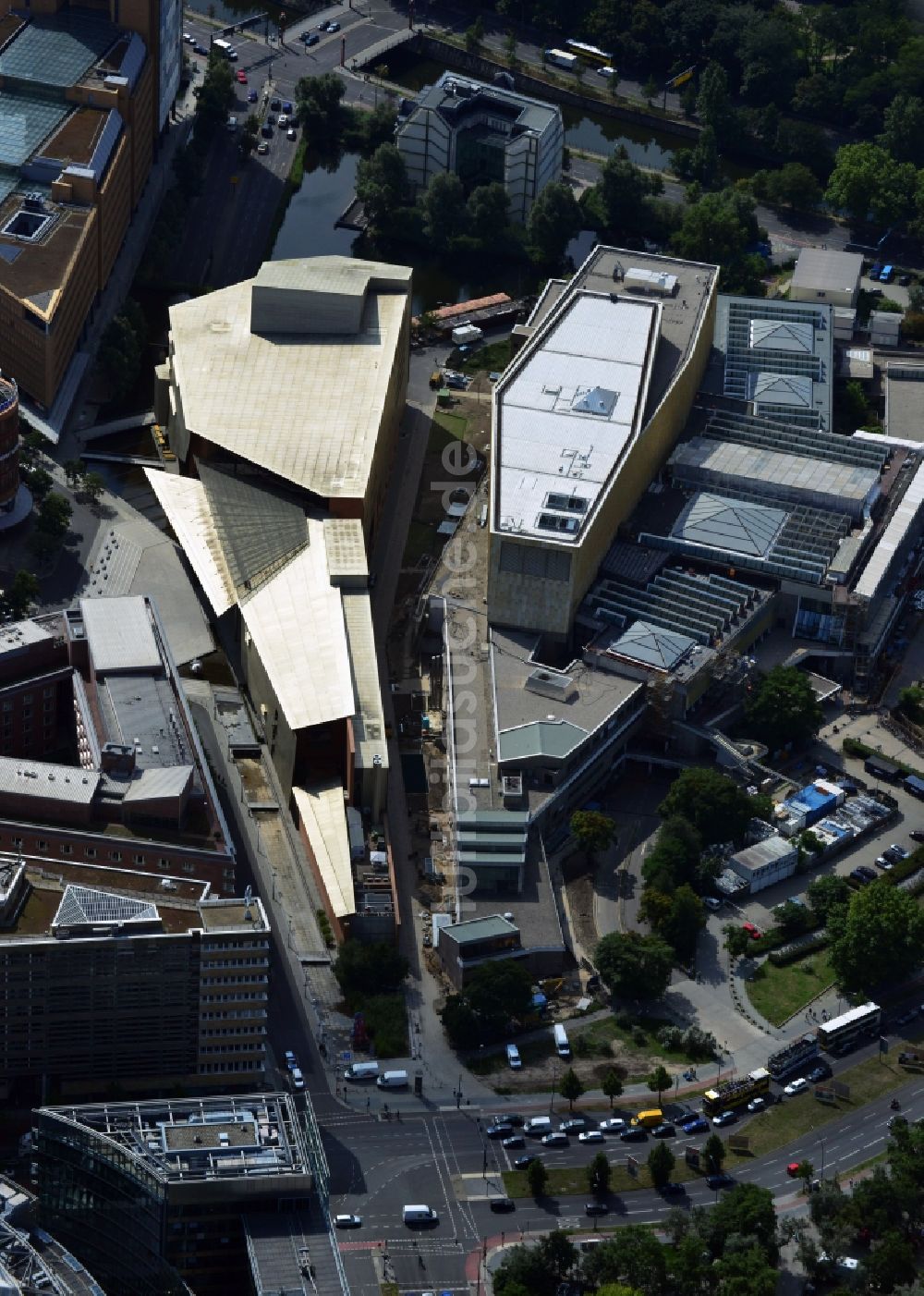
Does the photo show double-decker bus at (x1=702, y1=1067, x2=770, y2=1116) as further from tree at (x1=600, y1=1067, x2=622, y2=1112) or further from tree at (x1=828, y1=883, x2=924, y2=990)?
tree at (x1=828, y1=883, x2=924, y2=990)

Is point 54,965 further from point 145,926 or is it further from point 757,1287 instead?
point 757,1287

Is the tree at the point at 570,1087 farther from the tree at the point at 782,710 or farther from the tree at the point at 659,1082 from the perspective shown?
the tree at the point at 782,710

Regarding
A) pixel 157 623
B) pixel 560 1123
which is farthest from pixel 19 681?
pixel 560 1123

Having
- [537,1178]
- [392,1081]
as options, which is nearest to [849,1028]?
[537,1178]

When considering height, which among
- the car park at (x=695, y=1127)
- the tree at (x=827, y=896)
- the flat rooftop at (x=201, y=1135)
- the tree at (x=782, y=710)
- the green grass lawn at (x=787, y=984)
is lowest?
the car park at (x=695, y=1127)

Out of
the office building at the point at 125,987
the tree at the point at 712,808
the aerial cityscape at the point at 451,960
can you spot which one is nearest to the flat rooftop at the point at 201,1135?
the aerial cityscape at the point at 451,960

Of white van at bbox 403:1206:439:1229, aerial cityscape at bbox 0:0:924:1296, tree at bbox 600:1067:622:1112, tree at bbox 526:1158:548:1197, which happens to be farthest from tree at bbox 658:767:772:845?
white van at bbox 403:1206:439:1229
